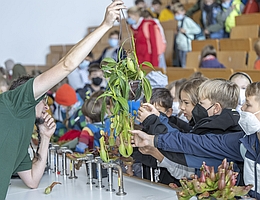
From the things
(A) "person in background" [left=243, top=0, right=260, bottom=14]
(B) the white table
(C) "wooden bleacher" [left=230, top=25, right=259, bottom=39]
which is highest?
(A) "person in background" [left=243, top=0, right=260, bottom=14]

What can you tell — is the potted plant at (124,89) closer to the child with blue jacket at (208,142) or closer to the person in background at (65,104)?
the child with blue jacket at (208,142)

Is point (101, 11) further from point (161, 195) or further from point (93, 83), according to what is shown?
point (161, 195)

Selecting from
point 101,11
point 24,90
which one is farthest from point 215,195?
point 101,11

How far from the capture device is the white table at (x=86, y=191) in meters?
2.03

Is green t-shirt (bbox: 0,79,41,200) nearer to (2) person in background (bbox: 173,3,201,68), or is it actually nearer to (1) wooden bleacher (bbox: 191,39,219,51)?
(1) wooden bleacher (bbox: 191,39,219,51)

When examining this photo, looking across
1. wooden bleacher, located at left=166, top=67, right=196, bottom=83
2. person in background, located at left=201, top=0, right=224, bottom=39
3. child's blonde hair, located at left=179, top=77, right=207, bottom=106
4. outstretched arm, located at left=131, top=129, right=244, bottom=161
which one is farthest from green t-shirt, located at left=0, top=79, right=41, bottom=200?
person in background, located at left=201, top=0, right=224, bottom=39

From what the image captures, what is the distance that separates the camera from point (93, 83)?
4.99m

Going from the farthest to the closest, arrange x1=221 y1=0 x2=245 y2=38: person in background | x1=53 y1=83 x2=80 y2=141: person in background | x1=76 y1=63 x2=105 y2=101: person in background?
x1=221 y1=0 x2=245 y2=38: person in background → x1=76 y1=63 x2=105 y2=101: person in background → x1=53 y1=83 x2=80 y2=141: person in background

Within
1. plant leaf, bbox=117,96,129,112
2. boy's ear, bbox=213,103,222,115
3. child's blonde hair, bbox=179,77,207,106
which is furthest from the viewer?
child's blonde hair, bbox=179,77,207,106

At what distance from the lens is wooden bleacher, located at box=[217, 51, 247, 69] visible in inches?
233

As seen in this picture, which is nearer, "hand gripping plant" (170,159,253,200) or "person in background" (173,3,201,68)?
"hand gripping plant" (170,159,253,200)

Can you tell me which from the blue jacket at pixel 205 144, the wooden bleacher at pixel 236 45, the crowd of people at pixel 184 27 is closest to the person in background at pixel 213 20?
the crowd of people at pixel 184 27

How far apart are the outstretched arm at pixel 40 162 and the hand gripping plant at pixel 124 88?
0.36 m

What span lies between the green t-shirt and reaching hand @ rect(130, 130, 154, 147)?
0.49 meters
